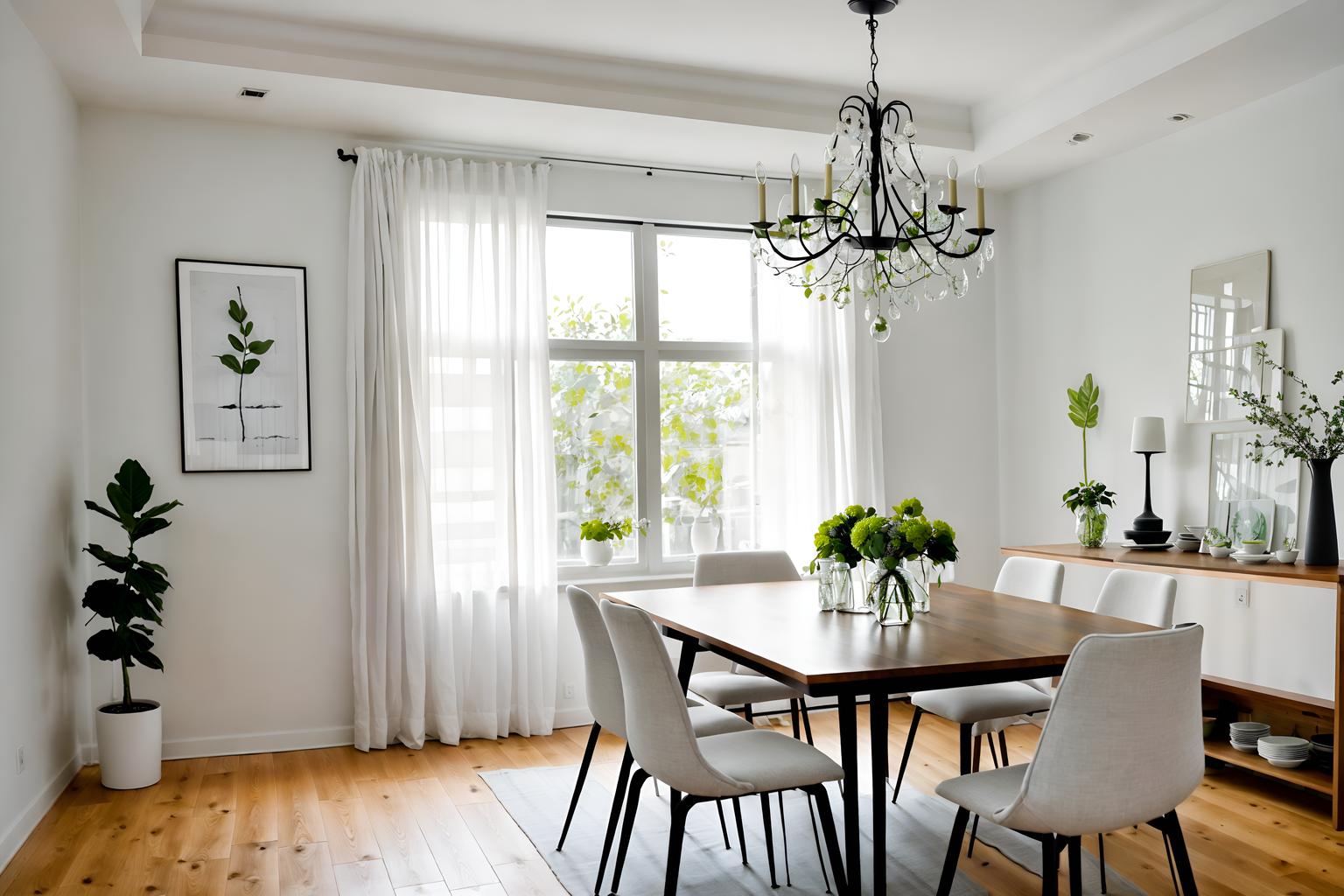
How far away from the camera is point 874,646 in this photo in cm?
270

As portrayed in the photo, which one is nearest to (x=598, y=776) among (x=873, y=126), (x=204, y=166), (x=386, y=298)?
(x=386, y=298)

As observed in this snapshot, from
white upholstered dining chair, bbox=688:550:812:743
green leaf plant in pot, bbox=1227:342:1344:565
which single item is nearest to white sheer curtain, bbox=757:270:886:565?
white upholstered dining chair, bbox=688:550:812:743


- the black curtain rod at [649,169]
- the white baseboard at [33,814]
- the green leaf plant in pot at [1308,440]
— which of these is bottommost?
the white baseboard at [33,814]

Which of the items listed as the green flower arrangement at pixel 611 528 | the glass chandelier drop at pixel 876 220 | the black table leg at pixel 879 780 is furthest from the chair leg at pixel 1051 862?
the green flower arrangement at pixel 611 528

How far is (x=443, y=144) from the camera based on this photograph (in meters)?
4.79

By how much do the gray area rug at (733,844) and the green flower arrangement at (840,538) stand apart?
878 millimetres

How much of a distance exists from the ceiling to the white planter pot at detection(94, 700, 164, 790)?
7.89ft

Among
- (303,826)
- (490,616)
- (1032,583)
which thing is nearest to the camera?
(303,826)

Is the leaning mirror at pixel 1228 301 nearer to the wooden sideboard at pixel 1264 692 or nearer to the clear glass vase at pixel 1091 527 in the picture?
the clear glass vase at pixel 1091 527

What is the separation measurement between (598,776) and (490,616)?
99cm

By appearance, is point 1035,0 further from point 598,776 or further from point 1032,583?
point 598,776

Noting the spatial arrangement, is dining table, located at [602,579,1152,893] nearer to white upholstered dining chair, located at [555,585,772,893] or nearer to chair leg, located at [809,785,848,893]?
chair leg, located at [809,785,848,893]

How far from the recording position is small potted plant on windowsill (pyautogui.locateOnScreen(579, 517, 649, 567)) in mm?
5008

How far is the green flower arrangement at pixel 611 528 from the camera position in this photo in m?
5.00
